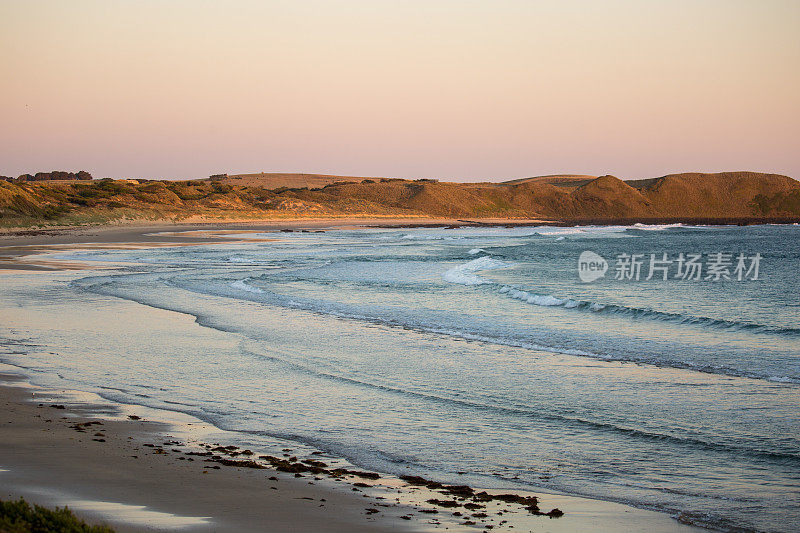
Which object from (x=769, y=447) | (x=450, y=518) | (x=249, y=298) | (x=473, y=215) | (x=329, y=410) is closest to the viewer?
(x=450, y=518)

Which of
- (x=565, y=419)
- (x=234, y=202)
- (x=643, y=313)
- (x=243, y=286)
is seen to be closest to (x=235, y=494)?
(x=565, y=419)

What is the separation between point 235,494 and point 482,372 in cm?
618

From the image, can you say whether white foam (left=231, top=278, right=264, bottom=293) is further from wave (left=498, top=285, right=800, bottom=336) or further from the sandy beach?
the sandy beach

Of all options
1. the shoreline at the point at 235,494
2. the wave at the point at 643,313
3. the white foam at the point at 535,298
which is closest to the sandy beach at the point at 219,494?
the shoreline at the point at 235,494

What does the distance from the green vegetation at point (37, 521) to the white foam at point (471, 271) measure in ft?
71.7

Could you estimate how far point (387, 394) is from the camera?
9758 mm

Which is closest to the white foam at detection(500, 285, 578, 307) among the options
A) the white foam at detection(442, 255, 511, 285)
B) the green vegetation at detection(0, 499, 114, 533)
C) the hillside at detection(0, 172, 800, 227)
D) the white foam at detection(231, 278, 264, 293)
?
the white foam at detection(442, 255, 511, 285)

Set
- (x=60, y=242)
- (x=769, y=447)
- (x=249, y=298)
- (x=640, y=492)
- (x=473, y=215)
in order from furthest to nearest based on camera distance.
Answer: (x=473, y=215), (x=60, y=242), (x=249, y=298), (x=769, y=447), (x=640, y=492)

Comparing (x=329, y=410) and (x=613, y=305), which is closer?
(x=329, y=410)

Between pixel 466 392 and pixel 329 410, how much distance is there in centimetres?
206

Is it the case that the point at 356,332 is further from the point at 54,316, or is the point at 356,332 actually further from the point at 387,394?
the point at 54,316

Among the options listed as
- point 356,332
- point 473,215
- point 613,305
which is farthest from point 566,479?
point 473,215

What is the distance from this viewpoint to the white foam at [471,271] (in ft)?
87.0

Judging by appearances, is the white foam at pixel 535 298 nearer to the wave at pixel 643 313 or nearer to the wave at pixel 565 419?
the wave at pixel 643 313
